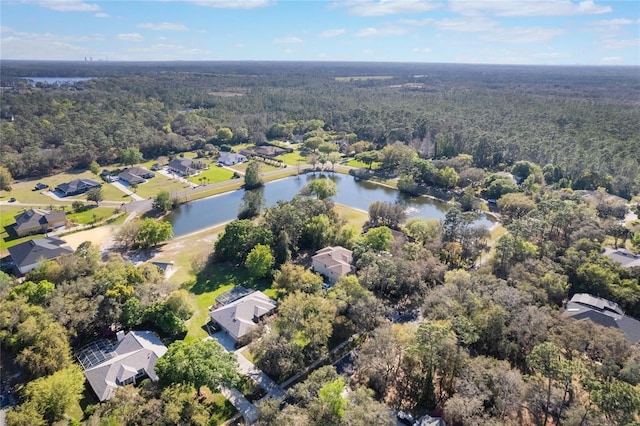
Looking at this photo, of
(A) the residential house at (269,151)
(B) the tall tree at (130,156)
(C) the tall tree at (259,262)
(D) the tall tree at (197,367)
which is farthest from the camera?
(A) the residential house at (269,151)

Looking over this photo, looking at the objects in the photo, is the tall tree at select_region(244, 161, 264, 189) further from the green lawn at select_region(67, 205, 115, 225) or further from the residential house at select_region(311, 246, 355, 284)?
the residential house at select_region(311, 246, 355, 284)

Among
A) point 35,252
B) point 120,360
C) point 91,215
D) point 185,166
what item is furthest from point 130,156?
point 120,360

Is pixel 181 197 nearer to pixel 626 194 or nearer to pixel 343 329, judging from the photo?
pixel 343 329

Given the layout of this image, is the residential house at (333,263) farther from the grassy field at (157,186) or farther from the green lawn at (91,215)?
the grassy field at (157,186)

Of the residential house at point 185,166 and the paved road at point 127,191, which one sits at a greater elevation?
the residential house at point 185,166

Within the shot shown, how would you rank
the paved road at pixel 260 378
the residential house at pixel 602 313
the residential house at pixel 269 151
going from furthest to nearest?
the residential house at pixel 269 151
the residential house at pixel 602 313
the paved road at pixel 260 378

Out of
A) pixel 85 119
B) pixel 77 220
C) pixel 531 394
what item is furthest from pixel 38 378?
pixel 85 119

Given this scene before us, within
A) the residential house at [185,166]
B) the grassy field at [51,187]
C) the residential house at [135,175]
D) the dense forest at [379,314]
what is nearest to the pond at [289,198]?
the dense forest at [379,314]
